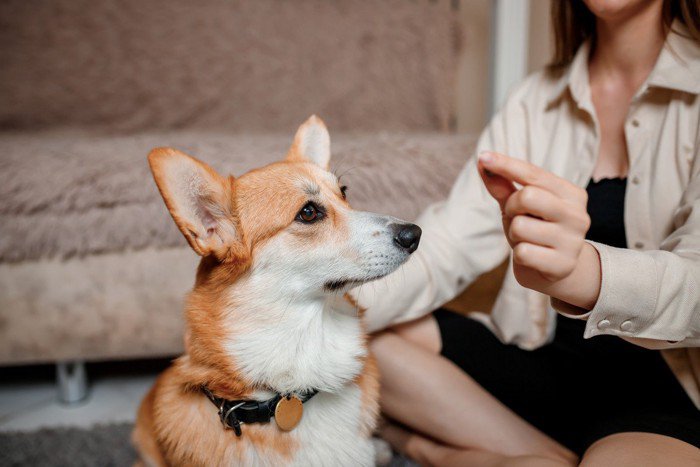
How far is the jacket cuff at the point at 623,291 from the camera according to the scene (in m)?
0.66

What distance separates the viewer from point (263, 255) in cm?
82

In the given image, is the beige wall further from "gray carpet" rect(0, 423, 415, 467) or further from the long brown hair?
"gray carpet" rect(0, 423, 415, 467)

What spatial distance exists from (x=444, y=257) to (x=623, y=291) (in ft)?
1.30

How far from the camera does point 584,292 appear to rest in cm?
66

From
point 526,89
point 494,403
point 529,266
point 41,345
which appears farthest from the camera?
point 41,345

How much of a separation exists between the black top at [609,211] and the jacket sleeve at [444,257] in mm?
186

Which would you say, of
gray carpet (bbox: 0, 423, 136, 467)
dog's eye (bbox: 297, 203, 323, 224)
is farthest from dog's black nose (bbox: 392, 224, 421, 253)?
gray carpet (bbox: 0, 423, 136, 467)

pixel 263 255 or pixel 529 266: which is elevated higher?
pixel 529 266

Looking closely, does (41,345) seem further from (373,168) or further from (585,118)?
(585,118)

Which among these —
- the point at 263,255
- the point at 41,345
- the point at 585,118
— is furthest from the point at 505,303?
the point at 41,345

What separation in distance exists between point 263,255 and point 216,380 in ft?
0.66

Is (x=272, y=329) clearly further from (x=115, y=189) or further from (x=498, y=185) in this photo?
(x=115, y=189)

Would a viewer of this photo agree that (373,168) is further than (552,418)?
Yes

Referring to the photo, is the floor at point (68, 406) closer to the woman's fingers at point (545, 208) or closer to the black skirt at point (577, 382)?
the black skirt at point (577, 382)
